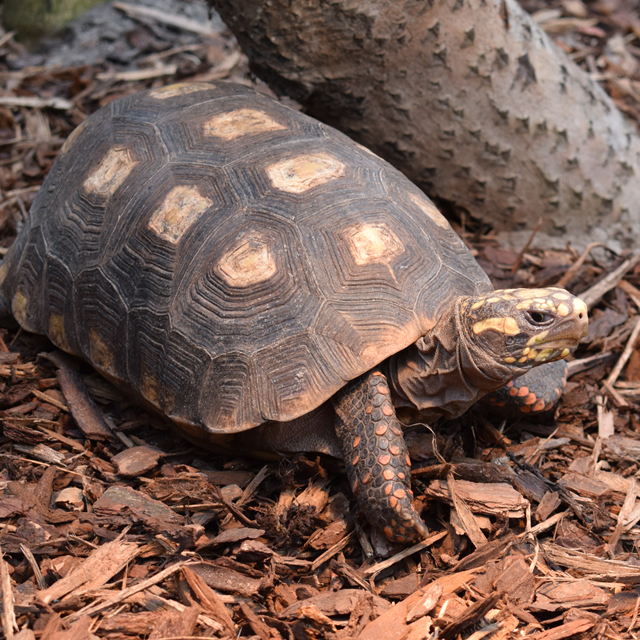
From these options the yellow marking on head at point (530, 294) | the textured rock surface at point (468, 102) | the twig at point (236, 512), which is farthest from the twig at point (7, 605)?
the textured rock surface at point (468, 102)

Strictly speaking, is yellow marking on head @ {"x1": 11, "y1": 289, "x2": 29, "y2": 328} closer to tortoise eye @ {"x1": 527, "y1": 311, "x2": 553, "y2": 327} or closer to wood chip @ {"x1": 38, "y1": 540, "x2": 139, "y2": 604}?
wood chip @ {"x1": 38, "y1": 540, "x2": 139, "y2": 604}

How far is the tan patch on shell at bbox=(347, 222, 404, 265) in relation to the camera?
3.25 m

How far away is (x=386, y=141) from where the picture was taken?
4930mm

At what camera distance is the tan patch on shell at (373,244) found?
10.7ft

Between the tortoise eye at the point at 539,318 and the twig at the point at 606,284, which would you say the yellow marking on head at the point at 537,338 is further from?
the twig at the point at 606,284

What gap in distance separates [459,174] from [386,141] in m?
0.61

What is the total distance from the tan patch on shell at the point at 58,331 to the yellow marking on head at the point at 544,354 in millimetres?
2635

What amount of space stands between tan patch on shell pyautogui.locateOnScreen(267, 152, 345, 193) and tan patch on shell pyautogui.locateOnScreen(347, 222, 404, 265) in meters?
0.37

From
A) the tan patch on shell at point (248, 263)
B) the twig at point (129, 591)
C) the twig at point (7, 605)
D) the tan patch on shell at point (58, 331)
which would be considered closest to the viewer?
the twig at point (7, 605)

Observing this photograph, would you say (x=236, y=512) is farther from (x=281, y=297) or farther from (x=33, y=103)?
(x=33, y=103)

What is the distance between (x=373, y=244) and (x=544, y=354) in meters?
0.95

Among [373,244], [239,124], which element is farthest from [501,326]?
[239,124]

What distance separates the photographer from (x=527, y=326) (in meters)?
2.98

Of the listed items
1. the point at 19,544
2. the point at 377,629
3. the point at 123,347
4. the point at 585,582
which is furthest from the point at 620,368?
the point at 19,544
